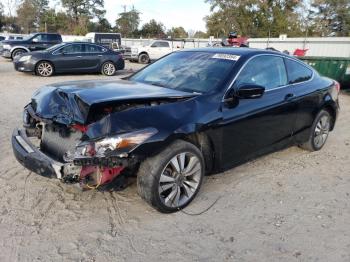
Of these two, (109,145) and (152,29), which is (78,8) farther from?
(109,145)

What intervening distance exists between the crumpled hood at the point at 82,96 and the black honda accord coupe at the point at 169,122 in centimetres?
1

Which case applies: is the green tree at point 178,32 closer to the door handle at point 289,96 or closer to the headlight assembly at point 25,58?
the headlight assembly at point 25,58

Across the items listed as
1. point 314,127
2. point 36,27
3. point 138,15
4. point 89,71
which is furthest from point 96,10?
point 314,127

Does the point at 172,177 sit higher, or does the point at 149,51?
the point at 149,51

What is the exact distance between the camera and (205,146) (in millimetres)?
4145

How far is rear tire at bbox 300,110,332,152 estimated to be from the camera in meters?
5.84

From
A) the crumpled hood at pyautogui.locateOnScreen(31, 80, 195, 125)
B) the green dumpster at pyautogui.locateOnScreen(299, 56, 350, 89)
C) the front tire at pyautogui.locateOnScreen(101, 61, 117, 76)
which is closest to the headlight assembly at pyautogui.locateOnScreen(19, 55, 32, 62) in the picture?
the front tire at pyautogui.locateOnScreen(101, 61, 117, 76)

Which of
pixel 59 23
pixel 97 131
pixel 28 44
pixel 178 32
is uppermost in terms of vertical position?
pixel 59 23

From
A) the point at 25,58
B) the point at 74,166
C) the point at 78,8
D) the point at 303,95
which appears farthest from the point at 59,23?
the point at 74,166

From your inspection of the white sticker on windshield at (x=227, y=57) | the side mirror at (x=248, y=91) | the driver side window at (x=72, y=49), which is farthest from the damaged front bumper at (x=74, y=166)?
the driver side window at (x=72, y=49)

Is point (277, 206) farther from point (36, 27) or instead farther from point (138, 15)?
point (36, 27)

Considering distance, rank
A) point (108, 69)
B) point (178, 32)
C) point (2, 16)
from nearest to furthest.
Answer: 1. point (108, 69)
2. point (178, 32)
3. point (2, 16)

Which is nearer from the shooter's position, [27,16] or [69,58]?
[69,58]

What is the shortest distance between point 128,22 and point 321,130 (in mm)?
70484
